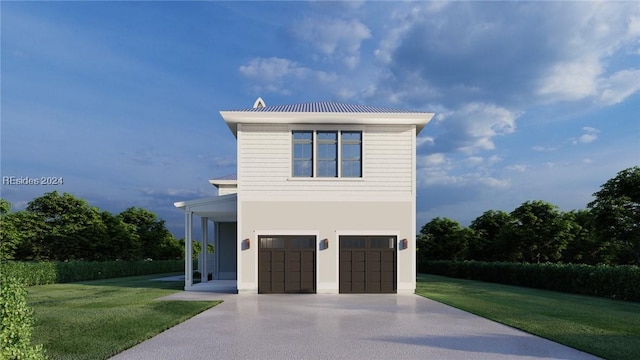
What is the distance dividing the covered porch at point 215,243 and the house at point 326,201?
1.94 metres

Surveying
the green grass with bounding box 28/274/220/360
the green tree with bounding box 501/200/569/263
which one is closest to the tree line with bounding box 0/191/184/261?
the green grass with bounding box 28/274/220/360

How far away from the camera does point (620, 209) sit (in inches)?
703

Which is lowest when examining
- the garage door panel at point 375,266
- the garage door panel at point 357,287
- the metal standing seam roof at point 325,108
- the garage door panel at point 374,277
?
the garage door panel at point 357,287

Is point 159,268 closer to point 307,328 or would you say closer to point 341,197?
point 341,197

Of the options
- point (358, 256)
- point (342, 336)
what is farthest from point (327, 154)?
point (342, 336)

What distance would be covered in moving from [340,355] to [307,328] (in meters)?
2.15

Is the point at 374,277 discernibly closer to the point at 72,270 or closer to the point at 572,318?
the point at 572,318

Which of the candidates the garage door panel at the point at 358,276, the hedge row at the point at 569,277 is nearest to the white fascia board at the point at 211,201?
the garage door panel at the point at 358,276

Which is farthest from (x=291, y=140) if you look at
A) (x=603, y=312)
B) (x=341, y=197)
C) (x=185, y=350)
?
(x=603, y=312)

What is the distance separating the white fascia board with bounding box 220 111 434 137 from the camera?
14.3 m

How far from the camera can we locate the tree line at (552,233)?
59.0ft

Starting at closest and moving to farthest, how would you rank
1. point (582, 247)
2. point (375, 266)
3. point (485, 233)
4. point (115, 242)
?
point (375, 266)
point (582, 247)
point (115, 242)
point (485, 233)

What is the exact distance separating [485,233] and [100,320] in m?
27.4

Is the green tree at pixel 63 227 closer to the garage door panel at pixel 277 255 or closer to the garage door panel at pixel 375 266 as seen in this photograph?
the garage door panel at pixel 277 255
